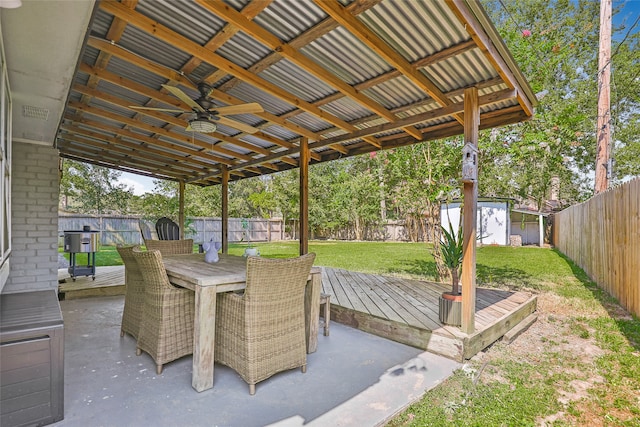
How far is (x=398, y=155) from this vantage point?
19.3ft

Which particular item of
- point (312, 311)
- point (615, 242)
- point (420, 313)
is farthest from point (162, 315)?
point (615, 242)

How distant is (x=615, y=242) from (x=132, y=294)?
6414mm

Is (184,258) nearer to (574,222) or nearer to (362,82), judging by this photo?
(362,82)

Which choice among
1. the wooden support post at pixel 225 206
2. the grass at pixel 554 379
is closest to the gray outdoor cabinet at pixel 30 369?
the grass at pixel 554 379

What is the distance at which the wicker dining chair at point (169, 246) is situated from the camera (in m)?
4.30

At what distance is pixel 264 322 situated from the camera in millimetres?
2268

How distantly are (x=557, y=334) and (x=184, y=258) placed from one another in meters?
4.40

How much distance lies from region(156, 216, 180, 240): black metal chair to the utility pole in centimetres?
973

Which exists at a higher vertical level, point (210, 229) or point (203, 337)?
point (210, 229)

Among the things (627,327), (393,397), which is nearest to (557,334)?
(627,327)

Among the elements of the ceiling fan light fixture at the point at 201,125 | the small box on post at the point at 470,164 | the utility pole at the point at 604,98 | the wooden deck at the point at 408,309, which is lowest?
the wooden deck at the point at 408,309

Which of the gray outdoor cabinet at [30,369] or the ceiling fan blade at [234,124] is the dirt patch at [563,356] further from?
the ceiling fan blade at [234,124]

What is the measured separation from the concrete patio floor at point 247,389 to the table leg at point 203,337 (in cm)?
8

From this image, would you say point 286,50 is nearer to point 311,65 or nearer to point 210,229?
point 311,65
